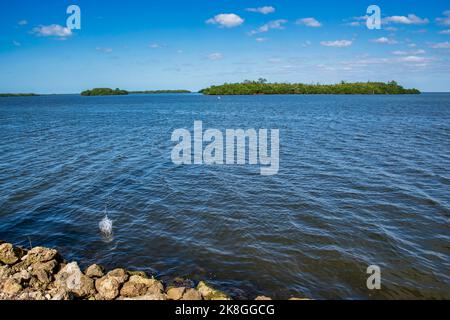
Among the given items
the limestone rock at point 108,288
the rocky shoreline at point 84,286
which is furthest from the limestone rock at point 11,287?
the limestone rock at point 108,288

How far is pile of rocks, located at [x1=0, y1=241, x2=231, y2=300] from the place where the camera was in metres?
11.6

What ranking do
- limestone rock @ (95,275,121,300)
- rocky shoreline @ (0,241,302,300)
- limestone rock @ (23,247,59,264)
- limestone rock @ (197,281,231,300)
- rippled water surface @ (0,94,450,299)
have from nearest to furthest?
1. rocky shoreline @ (0,241,302,300)
2. limestone rock @ (197,281,231,300)
3. limestone rock @ (95,275,121,300)
4. limestone rock @ (23,247,59,264)
5. rippled water surface @ (0,94,450,299)

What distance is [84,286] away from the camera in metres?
12.3

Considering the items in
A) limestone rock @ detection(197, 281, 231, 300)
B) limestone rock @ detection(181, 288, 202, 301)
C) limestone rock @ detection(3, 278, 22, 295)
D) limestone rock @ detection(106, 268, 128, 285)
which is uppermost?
limestone rock @ detection(3, 278, 22, 295)

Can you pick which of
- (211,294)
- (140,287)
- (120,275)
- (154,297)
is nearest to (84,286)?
(120,275)

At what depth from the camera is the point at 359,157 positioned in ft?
108

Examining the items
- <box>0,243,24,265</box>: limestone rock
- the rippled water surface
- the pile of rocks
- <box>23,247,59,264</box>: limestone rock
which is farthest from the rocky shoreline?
the rippled water surface

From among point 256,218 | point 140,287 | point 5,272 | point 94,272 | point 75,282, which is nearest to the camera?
point 140,287

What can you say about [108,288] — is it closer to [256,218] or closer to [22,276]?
[22,276]

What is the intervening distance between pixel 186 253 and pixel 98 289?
467 centimetres

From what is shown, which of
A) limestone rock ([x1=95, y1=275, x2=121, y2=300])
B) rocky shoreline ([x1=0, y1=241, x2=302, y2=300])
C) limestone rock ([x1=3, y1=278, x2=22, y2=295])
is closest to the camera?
limestone rock ([x1=3, y1=278, x2=22, y2=295])

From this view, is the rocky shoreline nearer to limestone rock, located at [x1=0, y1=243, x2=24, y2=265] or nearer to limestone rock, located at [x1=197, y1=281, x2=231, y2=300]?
limestone rock, located at [x1=197, y1=281, x2=231, y2=300]

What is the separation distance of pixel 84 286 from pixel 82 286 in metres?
0.07

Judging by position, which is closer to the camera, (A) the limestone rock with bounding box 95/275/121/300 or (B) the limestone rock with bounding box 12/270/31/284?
(A) the limestone rock with bounding box 95/275/121/300
